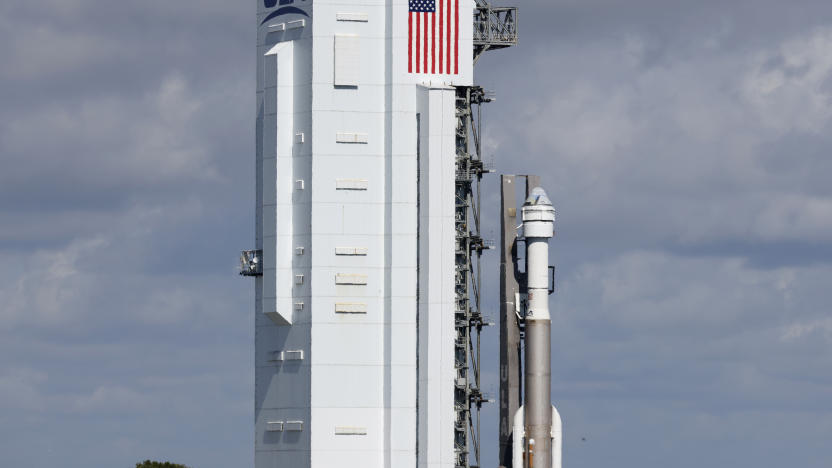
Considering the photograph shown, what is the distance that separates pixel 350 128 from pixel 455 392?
14.3 metres

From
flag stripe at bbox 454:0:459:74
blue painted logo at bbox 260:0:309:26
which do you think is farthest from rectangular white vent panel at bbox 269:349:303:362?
blue painted logo at bbox 260:0:309:26

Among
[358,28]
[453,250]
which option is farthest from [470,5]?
[453,250]

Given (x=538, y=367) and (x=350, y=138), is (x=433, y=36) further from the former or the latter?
(x=538, y=367)

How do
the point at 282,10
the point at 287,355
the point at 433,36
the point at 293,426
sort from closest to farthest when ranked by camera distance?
1. the point at 293,426
2. the point at 287,355
3. the point at 433,36
4. the point at 282,10

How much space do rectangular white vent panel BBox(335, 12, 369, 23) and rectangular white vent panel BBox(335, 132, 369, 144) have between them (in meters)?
5.72

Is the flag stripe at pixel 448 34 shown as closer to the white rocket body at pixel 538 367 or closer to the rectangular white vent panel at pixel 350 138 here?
the rectangular white vent panel at pixel 350 138

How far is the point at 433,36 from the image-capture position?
8412 centimetres

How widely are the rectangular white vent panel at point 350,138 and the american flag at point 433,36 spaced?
4.10m

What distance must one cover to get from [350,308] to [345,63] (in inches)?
476

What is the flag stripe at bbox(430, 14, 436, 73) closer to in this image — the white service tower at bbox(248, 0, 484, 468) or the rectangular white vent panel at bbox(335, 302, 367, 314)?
the white service tower at bbox(248, 0, 484, 468)

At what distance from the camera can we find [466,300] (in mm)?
84875

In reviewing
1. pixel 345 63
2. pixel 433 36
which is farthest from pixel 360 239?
pixel 433 36

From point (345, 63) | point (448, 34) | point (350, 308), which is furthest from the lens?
point (448, 34)

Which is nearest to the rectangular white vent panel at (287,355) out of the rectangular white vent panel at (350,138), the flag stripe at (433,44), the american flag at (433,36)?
the rectangular white vent panel at (350,138)
